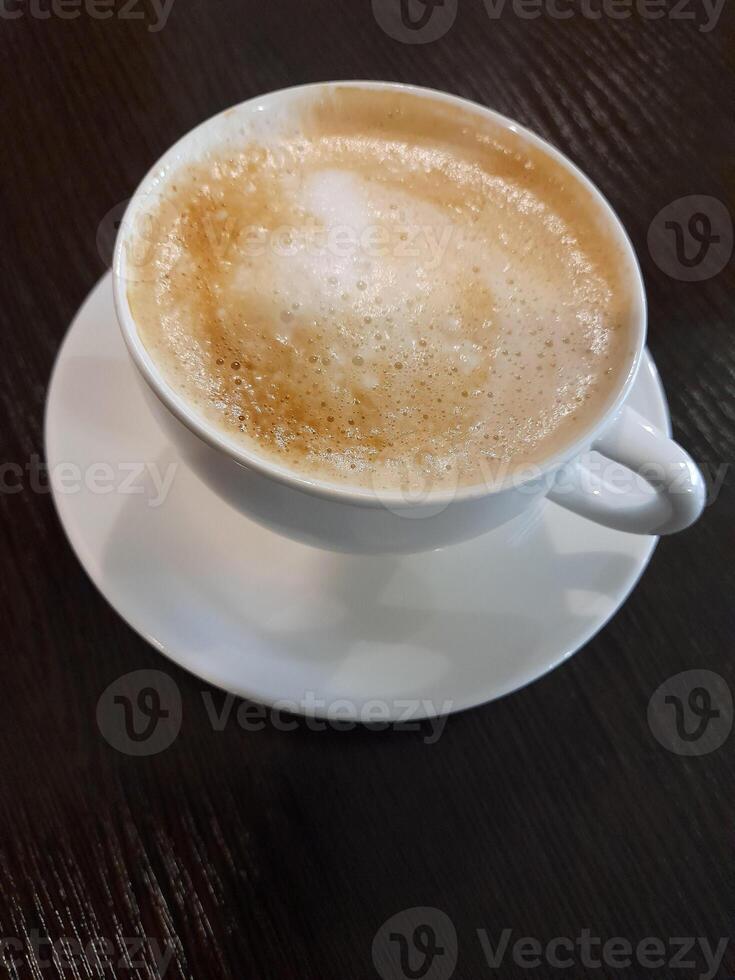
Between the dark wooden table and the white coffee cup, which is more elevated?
the white coffee cup

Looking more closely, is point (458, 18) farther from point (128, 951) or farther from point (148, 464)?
point (128, 951)

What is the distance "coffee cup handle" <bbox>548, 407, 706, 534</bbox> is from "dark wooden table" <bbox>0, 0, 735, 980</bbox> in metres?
0.19

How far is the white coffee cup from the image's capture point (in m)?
0.58

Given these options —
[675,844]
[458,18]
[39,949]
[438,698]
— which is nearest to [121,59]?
[458,18]

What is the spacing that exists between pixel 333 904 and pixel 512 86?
1.06 m

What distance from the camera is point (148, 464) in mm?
776

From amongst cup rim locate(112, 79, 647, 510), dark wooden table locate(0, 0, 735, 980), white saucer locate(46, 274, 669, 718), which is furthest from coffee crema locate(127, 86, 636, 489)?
dark wooden table locate(0, 0, 735, 980)

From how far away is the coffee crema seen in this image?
2.12 ft

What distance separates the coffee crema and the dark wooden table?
0.27 metres

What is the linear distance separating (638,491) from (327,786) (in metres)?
0.40

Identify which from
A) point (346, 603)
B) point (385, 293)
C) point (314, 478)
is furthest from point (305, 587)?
point (385, 293)

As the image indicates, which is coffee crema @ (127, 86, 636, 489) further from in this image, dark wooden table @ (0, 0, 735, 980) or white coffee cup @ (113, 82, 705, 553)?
dark wooden table @ (0, 0, 735, 980)

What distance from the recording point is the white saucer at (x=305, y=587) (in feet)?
2.25

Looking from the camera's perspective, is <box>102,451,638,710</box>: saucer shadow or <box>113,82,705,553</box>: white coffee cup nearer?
<box>113,82,705,553</box>: white coffee cup
